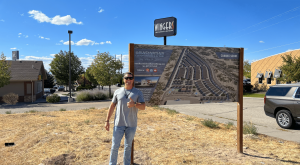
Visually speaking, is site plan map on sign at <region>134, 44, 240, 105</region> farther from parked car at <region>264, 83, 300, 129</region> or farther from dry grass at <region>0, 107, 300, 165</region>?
parked car at <region>264, 83, 300, 129</region>

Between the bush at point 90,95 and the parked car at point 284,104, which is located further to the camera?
the bush at point 90,95

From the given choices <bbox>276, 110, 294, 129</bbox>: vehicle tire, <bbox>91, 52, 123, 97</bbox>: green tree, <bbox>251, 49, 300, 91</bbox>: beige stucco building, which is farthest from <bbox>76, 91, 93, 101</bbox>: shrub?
<bbox>251, 49, 300, 91</bbox>: beige stucco building

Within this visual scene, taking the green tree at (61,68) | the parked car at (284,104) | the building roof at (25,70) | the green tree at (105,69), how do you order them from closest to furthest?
the parked car at (284,104) < the building roof at (25,70) < the green tree at (105,69) < the green tree at (61,68)

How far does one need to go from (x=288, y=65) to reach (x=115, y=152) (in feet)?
85.7

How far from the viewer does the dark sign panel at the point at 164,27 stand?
37.3 feet

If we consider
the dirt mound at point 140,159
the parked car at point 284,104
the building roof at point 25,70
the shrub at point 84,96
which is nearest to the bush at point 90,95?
the shrub at point 84,96

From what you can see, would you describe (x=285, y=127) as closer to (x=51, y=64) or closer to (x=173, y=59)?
(x=173, y=59)

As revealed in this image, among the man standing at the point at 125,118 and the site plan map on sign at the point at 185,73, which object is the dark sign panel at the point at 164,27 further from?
the man standing at the point at 125,118

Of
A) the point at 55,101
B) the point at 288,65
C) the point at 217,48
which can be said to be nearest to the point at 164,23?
the point at 217,48

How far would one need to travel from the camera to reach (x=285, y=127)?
768 cm

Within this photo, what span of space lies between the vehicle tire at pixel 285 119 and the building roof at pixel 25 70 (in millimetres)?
23888

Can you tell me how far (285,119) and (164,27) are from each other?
8.14 metres

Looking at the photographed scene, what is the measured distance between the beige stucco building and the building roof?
33.6 metres

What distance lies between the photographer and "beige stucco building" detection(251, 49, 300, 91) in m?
30.9
